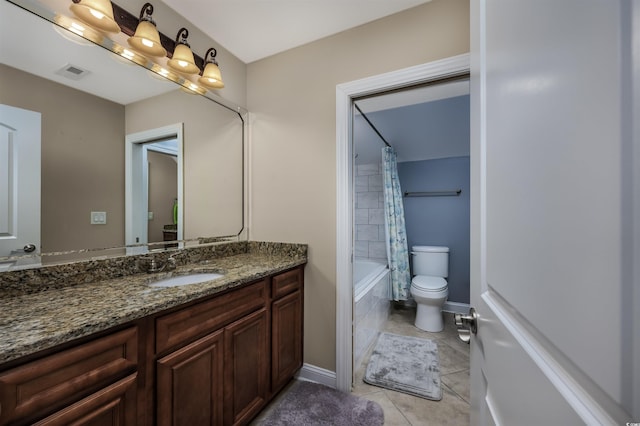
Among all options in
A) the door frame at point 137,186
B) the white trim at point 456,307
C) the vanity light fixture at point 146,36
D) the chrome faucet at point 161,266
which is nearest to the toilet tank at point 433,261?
the white trim at point 456,307

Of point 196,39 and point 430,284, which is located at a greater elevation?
point 196,39

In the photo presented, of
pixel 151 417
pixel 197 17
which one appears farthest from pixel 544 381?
pixel 197 17

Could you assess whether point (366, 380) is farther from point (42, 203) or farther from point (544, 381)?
point (42, 203)

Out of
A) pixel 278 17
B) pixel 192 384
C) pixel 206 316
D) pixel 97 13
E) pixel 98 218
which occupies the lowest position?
pixel 192 384

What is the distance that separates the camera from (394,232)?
9.43 feet

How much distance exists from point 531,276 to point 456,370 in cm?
199

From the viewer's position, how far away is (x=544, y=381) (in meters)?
0.36

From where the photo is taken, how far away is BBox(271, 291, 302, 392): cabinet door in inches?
60.8

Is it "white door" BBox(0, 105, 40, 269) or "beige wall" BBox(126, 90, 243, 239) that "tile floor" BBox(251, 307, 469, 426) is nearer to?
"beige wall" BBox(126, 90, 243, 239)

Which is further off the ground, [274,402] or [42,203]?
[42,203]

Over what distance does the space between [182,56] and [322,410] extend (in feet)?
7.57

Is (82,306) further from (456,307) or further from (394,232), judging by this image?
(456,307)

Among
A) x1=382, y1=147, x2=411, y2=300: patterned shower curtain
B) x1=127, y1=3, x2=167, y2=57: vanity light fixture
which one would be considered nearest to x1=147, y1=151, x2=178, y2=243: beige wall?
x1=127, y1=3, x2=167, y2=57: vanity light fixture


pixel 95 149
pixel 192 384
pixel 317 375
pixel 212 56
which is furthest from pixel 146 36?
pixel 317 375
